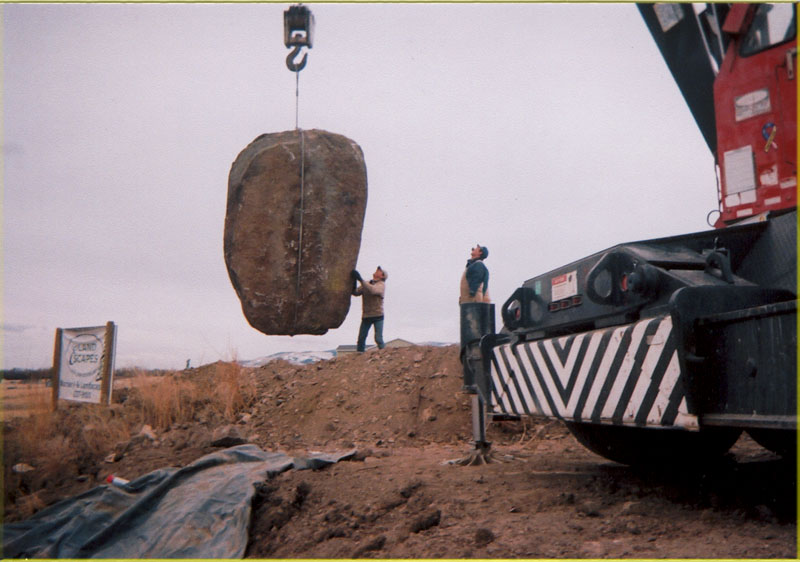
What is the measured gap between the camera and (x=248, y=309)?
4.45 meters

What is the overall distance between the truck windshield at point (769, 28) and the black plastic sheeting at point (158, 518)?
11.9ft

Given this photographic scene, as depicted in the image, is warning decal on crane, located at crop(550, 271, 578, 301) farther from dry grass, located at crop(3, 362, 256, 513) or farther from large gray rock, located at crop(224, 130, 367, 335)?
dry grass, located at crop(3, 362, 256, 513)

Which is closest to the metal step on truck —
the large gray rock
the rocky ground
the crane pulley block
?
the rocky ground

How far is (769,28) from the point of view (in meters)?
3.47

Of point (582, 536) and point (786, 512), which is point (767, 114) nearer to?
point (786, 512)

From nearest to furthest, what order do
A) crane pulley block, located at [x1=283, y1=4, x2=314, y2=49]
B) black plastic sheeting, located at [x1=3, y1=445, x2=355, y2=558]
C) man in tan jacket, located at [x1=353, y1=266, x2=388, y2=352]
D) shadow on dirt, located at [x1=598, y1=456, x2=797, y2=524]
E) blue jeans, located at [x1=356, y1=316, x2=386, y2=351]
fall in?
shadow on dirt, located at [x1=598, y1=456, x2=797, y2=524], black plastic sheeting, located at [x1=3, y1=445, x2=355, y2=558], crane pulley block, located at [x1=283, y1=4, x2=314, y2=49], man in tan jacket, located at [x1=353, y1=266, x2=388, y2=352], blue jeans, located at [x1=356, y1=316, x2=386, y2=351]

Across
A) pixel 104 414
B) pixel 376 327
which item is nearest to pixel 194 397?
pixel 104 414

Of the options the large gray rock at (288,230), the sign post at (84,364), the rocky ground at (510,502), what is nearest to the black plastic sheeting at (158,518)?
the rocky ground at (510,502)

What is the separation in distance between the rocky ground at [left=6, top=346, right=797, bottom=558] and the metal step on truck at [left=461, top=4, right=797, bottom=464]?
25cm

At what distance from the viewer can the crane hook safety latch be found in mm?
4145

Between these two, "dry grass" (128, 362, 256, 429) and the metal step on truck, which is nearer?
the metal step on truck

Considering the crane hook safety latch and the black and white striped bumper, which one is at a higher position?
the crane hook safety latch

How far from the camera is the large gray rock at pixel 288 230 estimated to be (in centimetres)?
439

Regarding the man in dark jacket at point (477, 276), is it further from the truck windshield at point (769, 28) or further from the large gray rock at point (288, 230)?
the truck windshield at point (769, 28)
